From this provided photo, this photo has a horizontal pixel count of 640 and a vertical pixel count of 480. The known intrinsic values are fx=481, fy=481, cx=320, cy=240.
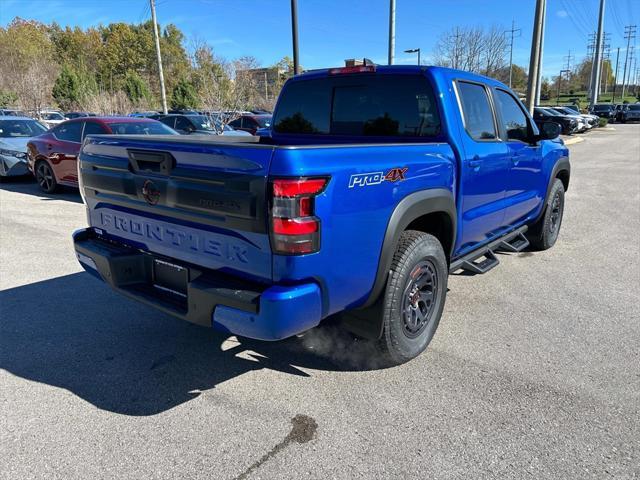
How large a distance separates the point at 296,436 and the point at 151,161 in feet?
5.75

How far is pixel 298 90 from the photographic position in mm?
4289

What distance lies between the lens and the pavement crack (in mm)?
2350

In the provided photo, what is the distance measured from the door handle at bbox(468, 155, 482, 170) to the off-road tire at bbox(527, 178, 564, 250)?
251 cm

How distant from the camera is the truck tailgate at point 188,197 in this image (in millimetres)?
2344

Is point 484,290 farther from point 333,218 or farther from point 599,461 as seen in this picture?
point 333,218

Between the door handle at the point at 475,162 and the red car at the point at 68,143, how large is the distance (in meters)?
7.01

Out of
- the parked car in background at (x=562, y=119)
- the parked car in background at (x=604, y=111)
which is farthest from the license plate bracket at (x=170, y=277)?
the parked car in background at (x=604, y=111)

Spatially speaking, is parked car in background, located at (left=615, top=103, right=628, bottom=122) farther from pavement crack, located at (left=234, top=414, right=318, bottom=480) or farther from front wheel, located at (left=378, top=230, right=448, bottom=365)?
pavement crack, located at (left=234, top=414, right=318, bottom=480)

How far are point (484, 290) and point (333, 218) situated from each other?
2.89m

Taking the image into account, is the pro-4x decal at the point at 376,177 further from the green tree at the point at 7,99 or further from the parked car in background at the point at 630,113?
the parked car in background at the point at 630,113

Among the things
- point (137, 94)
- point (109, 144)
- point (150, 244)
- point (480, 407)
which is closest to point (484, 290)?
point (480, 407)

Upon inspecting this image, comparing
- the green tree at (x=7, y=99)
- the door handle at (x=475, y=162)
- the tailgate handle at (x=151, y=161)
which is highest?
the green tree at (x=7, y=99)

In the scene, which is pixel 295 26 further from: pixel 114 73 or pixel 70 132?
pixel 114 73

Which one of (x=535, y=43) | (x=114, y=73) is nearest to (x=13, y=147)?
(x=535, y=43)
